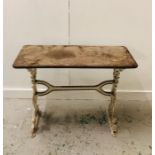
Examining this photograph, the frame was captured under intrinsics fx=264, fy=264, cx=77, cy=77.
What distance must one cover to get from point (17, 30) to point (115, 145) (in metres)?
1.33

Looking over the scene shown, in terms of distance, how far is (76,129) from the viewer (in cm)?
227

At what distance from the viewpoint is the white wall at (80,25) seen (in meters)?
2.33

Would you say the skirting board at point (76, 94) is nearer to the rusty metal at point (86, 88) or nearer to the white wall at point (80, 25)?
the white wall at point (80, 25)

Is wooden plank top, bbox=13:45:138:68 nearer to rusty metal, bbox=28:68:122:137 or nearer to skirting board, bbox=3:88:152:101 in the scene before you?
rusty metal, bbox=28:68:122:137

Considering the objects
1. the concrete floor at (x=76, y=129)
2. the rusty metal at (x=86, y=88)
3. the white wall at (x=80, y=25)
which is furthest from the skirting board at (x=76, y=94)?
the rusty metal at (x=86, y=88)

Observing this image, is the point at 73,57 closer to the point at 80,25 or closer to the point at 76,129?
the point at 80,25

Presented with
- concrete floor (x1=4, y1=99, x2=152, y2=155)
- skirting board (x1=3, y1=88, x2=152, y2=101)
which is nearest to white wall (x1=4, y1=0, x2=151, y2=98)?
skirting board (x1=3, y1=88, x2=152, y2=101)

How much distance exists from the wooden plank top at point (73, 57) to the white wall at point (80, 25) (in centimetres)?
23

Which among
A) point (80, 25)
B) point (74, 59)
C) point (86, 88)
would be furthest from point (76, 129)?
point (80, 25)

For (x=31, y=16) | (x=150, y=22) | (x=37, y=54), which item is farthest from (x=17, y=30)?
(x=150, y=22)

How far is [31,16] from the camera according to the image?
2371 mm

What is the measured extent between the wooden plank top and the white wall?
23 centimetres

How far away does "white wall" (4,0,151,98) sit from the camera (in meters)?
2.33

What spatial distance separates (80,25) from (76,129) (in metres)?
0.92
